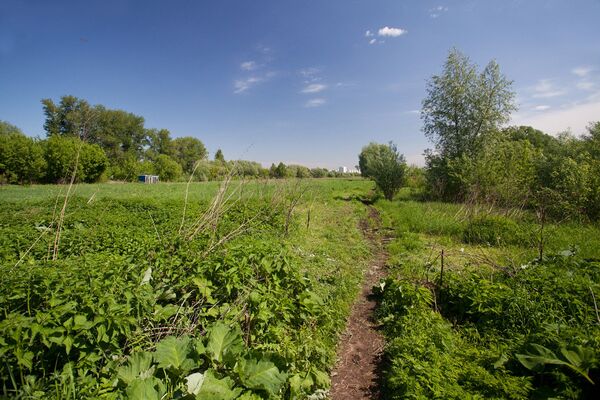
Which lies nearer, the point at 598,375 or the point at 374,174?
the point at 598,375

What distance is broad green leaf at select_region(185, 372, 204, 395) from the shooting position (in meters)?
2.07

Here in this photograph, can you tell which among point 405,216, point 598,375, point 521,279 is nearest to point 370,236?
point 405,216

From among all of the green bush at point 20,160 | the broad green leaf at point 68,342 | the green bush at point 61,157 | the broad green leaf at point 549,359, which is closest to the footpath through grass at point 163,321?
the broad green leaf at point 68,342

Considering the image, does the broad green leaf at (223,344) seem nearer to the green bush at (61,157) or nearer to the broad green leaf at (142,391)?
the broad green leaf at (142,391)

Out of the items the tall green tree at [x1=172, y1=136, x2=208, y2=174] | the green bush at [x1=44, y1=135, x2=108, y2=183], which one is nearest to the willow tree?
the green bush at [x1=44, y1=135, x2=108, y2=183]

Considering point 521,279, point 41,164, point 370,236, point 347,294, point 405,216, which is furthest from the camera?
point 41,164

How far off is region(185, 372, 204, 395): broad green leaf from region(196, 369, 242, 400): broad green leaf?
0.22 ft

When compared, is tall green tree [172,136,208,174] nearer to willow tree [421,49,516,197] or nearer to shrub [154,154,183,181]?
shrub [154,154,183,181]

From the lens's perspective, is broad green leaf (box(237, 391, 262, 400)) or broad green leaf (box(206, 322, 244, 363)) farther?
broad green leaf (box(206, 322, 244, 363))

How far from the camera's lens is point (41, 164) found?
34.7 meters

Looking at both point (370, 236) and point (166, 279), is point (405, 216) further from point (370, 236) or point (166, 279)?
point (166, 279)

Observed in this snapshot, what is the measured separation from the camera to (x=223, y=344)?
2551mm

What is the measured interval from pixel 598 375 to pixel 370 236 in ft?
26.3

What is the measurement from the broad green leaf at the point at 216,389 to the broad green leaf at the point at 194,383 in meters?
0.07
